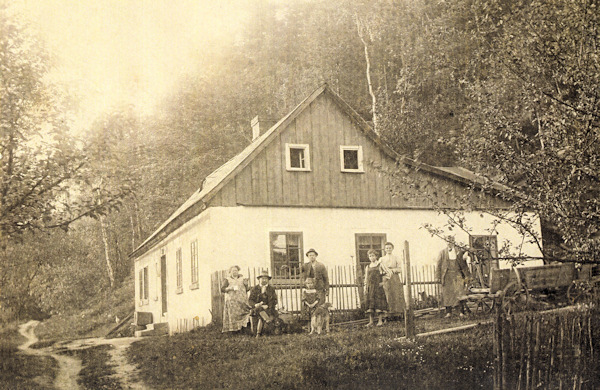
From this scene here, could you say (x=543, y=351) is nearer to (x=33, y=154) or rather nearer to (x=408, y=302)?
(x=408, y=302)

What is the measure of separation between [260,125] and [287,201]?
0.90 metres

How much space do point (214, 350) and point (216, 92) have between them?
2.75 meters

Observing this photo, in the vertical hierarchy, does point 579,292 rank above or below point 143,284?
below

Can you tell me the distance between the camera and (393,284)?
755cm

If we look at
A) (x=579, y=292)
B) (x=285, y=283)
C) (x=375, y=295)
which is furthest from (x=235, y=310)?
(x=579, y=292)

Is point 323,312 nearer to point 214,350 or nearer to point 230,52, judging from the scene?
point 214,350

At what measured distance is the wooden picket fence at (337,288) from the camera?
693 centimetres

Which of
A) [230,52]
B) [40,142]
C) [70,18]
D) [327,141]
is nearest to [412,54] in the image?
[327,141]

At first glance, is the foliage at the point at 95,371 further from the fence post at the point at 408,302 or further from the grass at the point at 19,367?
the fence post at the point at 408,302

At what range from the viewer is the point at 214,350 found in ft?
21.3

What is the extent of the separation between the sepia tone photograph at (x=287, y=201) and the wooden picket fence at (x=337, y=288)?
22mm

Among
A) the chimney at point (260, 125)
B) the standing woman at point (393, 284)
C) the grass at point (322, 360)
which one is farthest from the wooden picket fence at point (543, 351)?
the chimney at point (260, 125)

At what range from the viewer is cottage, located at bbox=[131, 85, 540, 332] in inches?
284

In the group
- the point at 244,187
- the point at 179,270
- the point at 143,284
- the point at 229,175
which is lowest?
the point at 143,284
